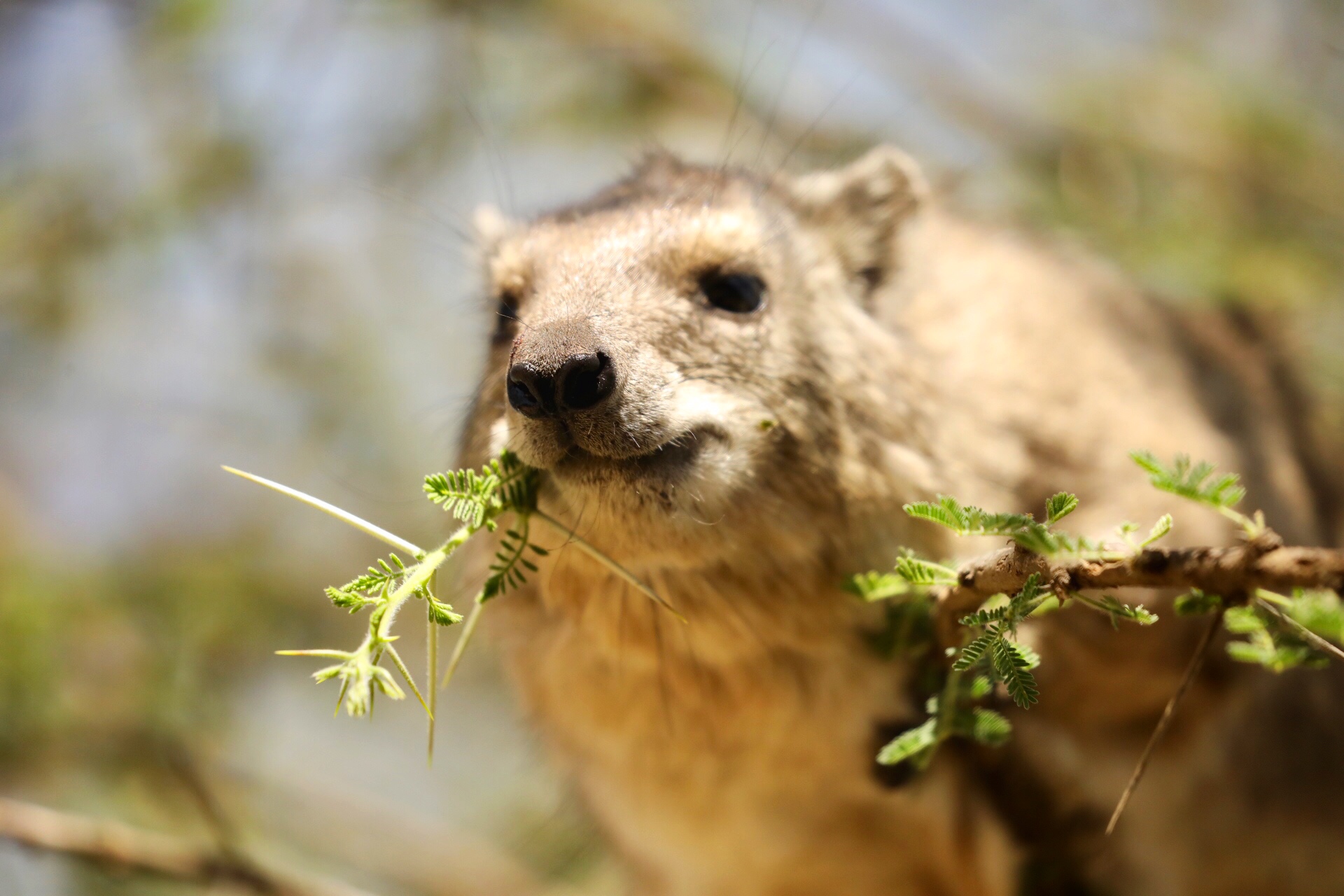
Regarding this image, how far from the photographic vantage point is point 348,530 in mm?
7059

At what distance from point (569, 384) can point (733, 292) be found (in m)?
0.77

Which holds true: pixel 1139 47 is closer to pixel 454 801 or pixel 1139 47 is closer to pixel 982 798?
pixel 982 798

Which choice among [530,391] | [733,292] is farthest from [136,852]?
[733,292]

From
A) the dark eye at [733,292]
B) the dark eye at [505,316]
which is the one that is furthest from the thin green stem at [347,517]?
the dark eye at [733,292]

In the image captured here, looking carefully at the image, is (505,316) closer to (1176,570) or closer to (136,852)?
(1176,570)

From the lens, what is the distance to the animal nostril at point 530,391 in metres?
2.17

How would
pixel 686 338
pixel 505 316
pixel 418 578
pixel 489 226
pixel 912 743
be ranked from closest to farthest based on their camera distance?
1. pixel 418 578
2. pixel 912 743
3. pixel 686 338
4. pixel 505 316
5. pixel 489 226

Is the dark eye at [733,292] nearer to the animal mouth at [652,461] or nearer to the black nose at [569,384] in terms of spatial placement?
the animal mouth at [652,461]

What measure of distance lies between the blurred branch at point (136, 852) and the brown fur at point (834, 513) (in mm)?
1289

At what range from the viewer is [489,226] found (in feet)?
12.0

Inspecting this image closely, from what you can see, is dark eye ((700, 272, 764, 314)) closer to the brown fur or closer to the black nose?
the brown fur

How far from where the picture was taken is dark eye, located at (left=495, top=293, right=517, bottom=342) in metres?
2.94

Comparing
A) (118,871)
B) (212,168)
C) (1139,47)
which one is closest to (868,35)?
(1139,47)

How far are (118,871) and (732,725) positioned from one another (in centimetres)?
238
